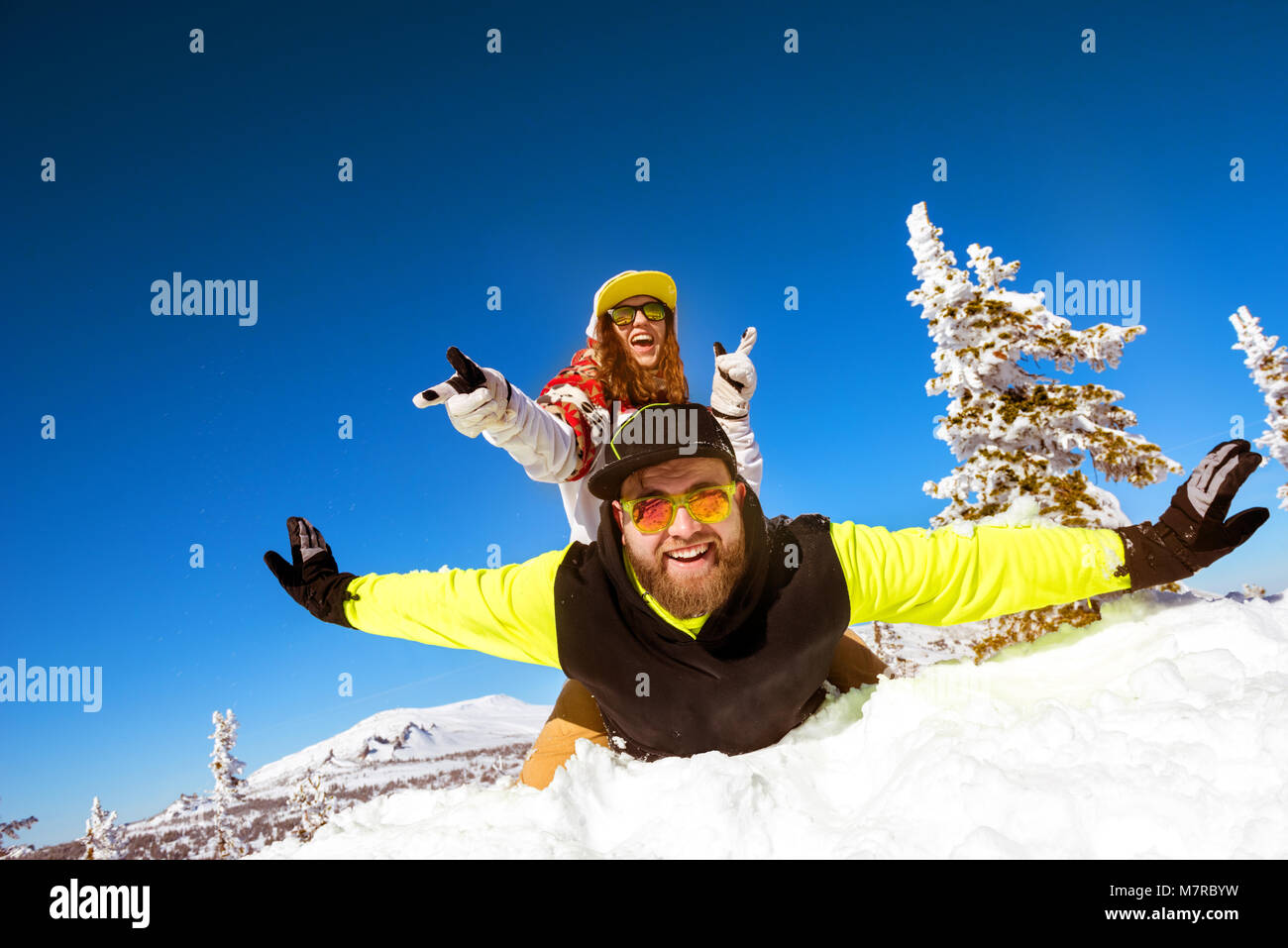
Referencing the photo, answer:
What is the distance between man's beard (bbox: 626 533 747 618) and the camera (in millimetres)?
3379

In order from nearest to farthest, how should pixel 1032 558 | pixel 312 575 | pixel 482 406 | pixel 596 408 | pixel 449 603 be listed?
1. pixel 1032 558
2. pixel 449 603
3. pixel 482 406
4. pixel 312 575
5. pixel 596 408

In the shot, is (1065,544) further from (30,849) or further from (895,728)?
(30,849)

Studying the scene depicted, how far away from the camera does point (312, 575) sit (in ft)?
13.9

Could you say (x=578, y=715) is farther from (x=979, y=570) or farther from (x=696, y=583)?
(x=979, y=570)

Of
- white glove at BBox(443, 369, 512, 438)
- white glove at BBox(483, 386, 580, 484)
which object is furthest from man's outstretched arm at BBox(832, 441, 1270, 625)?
white glove at BBox(443, 369, 512, 438)

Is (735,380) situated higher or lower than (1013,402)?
lower

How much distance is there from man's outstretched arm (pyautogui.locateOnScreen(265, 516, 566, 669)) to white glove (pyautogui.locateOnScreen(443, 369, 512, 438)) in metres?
0.95

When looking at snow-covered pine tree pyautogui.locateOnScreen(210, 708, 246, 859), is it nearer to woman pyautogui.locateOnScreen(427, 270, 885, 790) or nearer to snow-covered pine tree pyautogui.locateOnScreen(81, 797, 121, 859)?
snow-covered pine tree pyautogui.locateOnScreen(81, 797, 121, 859)

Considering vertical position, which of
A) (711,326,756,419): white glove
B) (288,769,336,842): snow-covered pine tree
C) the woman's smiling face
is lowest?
(288,769,336,842): snow-covered pine tree

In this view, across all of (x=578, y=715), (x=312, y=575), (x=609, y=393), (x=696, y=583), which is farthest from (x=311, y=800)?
(x=696, y=583)

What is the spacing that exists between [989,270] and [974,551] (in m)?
8.64

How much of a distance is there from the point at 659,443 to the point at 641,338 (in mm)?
2197
